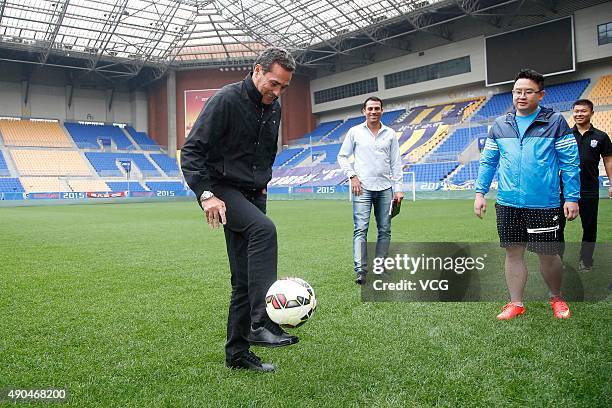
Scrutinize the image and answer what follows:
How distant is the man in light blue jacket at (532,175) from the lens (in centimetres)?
396

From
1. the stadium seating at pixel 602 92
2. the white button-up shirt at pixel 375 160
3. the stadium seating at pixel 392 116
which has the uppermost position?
the stadium seating at pixel 392 116

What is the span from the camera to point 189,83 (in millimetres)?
47375

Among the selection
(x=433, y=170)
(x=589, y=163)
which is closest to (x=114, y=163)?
(x=433, y=170)

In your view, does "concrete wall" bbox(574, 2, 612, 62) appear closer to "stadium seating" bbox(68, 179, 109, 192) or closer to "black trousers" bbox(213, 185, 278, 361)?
"black trousers" bbox(213, 185, 278, 361)

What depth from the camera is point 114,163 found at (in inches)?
1797

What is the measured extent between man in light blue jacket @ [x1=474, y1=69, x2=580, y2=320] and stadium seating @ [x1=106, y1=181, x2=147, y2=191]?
42.2 metres

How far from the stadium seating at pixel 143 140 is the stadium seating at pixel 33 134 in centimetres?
610

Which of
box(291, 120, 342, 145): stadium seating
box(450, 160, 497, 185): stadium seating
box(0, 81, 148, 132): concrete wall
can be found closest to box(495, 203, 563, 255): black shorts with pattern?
box(450, 160, 497, 185): stadium seating

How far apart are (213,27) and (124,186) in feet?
50.4

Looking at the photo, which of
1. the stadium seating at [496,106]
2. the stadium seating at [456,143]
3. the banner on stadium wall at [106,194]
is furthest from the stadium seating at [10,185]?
the stadium seating at [496,106]

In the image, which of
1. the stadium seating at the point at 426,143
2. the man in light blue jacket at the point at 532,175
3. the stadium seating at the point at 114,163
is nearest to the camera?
the man in light blue jacket at the point at 532,175

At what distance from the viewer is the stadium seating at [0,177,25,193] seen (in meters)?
37.6

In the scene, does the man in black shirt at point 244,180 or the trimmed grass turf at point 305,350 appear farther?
the man in black shirt at point 244,180

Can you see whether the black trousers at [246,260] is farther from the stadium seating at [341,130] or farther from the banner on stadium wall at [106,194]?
the stadium seating at [341,130]
